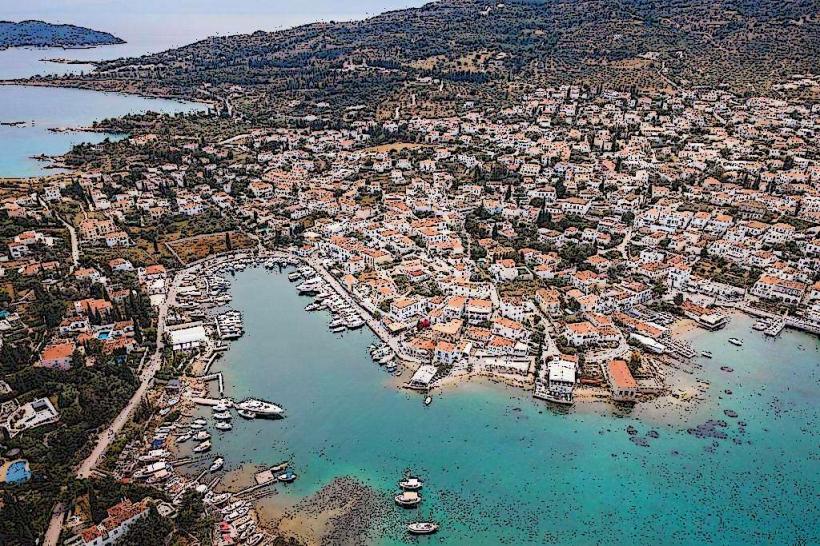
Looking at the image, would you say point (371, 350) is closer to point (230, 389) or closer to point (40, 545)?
point (230, 389)

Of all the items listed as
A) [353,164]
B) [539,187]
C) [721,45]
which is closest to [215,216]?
[353,164]

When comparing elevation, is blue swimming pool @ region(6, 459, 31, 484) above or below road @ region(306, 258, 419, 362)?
below

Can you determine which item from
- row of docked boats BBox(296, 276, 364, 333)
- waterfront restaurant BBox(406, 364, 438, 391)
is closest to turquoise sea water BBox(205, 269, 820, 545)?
waterfront restaurant BBox(406, 364, 438, 391)

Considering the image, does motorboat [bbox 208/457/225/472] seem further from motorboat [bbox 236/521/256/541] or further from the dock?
the dock

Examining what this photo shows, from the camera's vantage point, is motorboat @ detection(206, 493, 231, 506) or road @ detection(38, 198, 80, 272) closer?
motorboat @ detection(206, 493, 231, 506)

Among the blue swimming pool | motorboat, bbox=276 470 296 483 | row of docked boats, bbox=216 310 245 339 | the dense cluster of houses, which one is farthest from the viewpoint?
the dense cluster of houses

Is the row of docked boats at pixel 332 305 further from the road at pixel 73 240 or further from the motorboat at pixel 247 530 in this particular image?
the road at pixel 73 240

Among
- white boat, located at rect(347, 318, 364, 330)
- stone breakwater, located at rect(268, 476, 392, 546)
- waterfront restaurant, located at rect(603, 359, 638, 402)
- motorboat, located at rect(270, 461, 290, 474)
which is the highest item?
waterfront restaurant, located at rect(603, 359, 638, 402)
